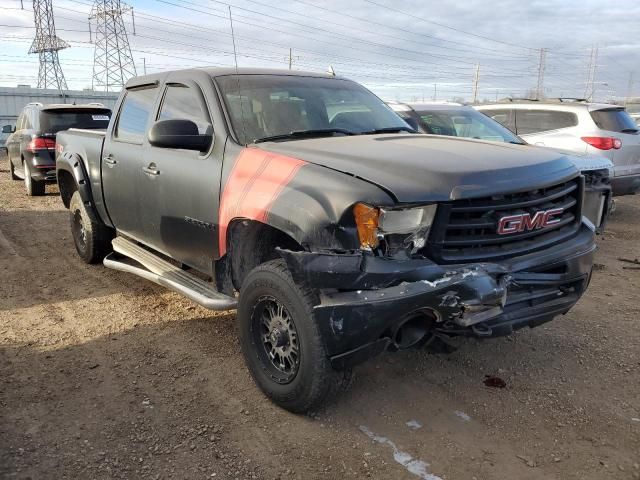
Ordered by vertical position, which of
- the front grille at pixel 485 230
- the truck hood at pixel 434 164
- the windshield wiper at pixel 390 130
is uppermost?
the windshield wiper at pixel 390 130

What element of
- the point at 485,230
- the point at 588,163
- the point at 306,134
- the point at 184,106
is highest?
the point at 184,106

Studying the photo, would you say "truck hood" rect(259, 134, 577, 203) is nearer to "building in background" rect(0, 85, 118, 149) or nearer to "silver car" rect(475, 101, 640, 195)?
"silver car" rect(475, 101, 640, 195)

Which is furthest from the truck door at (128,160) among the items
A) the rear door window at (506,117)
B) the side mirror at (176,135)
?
the rear door window at (506,117)

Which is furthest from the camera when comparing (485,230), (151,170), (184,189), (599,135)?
(599,135)

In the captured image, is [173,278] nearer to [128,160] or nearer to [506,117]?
[128,160]

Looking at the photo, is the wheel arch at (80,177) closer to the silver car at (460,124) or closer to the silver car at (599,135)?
the silver car at (460,124)

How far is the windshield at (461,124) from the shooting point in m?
7.64

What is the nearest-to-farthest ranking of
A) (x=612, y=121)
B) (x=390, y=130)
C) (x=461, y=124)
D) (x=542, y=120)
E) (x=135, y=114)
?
(x=390, y=130), (x=135, y=114), (x=461, y=124), (x=612, y=121), (x=542, y=120)

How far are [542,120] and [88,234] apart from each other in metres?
7.36

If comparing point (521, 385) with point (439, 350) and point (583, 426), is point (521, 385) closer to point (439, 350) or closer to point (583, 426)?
point (583, 426)

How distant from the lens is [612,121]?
28.6 feet

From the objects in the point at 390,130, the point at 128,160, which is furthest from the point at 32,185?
the point at 390,130

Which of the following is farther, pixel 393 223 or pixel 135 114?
pixel 135 114

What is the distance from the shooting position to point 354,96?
14.2 ft
